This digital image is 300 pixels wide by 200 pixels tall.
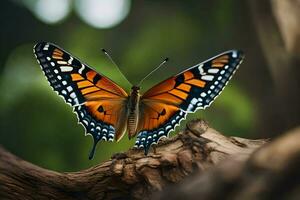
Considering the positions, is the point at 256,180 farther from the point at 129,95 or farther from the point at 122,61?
the point at 122,61

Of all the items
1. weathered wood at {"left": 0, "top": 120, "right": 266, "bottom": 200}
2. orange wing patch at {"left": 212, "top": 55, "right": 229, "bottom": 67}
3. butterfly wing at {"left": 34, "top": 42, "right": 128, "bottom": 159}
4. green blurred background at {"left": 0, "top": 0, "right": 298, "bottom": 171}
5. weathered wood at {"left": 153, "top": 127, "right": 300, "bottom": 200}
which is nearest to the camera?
weathered wood at {"left": 153, "top": 127, "right": 300, "bottom": 200}

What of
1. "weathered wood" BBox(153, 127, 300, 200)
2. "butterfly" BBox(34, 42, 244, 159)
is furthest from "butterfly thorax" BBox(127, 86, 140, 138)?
"weathered wood" BBox(153, 127, 300, 200)

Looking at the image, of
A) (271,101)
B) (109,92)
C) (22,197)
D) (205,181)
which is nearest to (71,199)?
(22,197)

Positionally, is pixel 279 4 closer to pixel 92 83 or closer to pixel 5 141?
pixel 92 83

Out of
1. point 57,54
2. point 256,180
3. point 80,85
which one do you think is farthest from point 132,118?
point 256,180

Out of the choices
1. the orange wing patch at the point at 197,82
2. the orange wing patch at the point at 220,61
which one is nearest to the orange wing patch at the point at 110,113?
the orange wing patch at the point at 197,82

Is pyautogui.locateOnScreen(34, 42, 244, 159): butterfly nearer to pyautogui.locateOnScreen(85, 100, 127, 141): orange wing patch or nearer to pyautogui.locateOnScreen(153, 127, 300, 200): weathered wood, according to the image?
pyautogui.locateOnScreen(85, 100, 127, 141): orange wing patch
